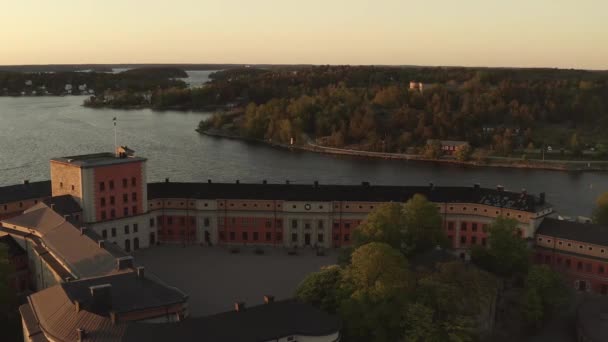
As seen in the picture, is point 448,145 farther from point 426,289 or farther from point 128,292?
point 128,292

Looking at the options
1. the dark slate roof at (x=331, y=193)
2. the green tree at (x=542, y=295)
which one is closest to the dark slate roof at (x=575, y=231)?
the dark slate roof at (x=331, y=193)

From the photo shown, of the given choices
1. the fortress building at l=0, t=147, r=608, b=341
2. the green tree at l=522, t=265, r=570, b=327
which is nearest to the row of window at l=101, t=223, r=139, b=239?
the fortress building at l=0, t=147, r=608, b=341

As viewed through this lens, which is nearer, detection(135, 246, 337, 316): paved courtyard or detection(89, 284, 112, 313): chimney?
detection(89, 284, 112, 313): chimney

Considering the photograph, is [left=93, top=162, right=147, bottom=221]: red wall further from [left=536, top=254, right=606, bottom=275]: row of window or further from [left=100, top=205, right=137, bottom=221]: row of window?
[left=536, top=254, right=606, bottom=275]: row of window

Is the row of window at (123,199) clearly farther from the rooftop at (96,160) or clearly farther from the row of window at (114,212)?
the rooftop at (96,160)

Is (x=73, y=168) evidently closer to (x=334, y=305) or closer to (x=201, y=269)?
(x=201, y=269)

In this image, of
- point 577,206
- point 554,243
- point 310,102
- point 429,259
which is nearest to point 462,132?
point 310,102
